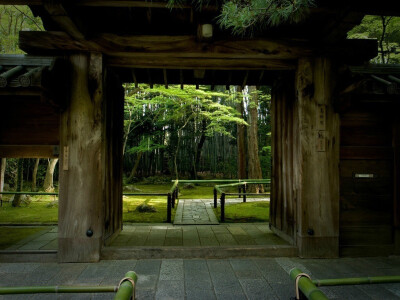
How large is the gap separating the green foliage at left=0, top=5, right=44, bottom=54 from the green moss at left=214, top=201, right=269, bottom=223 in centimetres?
901

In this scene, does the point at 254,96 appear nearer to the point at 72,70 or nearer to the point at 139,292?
the point at 72,70

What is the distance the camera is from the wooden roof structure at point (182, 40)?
12.3 ft

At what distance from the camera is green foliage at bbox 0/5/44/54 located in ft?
31.9

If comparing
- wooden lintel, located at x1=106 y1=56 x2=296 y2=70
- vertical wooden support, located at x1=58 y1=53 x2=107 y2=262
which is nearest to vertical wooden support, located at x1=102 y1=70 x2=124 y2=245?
vertical wooden support, located at x1=58 y1=53 x2=107 y2=262

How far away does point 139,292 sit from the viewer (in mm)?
2932

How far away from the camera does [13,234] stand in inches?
206

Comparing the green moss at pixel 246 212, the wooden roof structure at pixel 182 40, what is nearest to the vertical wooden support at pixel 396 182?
the wooden roof structure at pixel 182 40

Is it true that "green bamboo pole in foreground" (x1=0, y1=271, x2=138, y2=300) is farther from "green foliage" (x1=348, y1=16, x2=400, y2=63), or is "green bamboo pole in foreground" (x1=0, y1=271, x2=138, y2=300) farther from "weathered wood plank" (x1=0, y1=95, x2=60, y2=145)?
"green foliage" (x1=348, y1=16, x2=400, y2=63)

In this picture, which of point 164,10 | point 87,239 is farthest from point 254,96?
point 87,239

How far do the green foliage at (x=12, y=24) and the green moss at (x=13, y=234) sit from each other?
269 inches

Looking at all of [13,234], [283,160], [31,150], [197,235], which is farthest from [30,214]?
[283,160]

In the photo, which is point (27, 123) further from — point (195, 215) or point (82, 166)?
point (195, 215)

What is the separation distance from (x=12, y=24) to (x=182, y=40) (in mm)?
10069

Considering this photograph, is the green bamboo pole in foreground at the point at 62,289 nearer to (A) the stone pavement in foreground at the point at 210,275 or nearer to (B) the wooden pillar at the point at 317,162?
(A) the stone pavement in foreground at the point at 210,275
